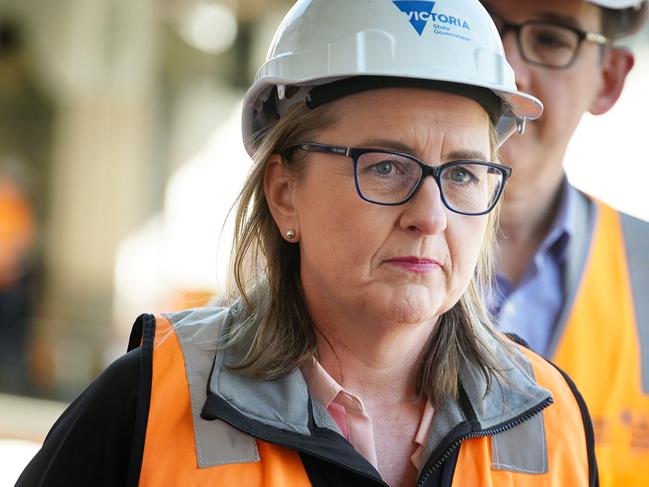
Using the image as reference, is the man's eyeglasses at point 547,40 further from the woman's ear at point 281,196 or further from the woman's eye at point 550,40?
the woman's ear at point 281,196

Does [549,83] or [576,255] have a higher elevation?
[549,83]

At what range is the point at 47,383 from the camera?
39.8 ft

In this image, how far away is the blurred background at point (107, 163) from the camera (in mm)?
13359

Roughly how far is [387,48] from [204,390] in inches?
33.6

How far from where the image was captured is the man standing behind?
316 centimetres

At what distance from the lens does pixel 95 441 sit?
209 centimetres

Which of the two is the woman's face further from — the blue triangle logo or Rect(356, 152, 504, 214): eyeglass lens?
the blue triangle logo

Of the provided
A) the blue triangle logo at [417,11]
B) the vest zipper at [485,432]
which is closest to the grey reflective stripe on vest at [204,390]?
the vest zipper at [485,432]

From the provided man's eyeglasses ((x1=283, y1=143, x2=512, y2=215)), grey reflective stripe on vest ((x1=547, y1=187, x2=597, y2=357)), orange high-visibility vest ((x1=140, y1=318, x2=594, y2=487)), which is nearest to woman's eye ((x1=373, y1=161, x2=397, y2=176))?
man's eyeglasses ((x1=283, y1=143, x2=512, y2=215))

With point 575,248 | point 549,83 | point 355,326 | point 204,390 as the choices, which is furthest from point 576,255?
point 204,390

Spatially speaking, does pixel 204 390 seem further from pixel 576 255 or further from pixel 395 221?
pixel 576 255

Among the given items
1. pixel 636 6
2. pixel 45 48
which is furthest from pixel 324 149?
pixel 45 48

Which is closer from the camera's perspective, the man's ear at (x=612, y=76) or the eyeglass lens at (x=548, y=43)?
the eyeglass lens at (x=548, y=43)

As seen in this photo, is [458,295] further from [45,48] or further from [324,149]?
[45,48]
